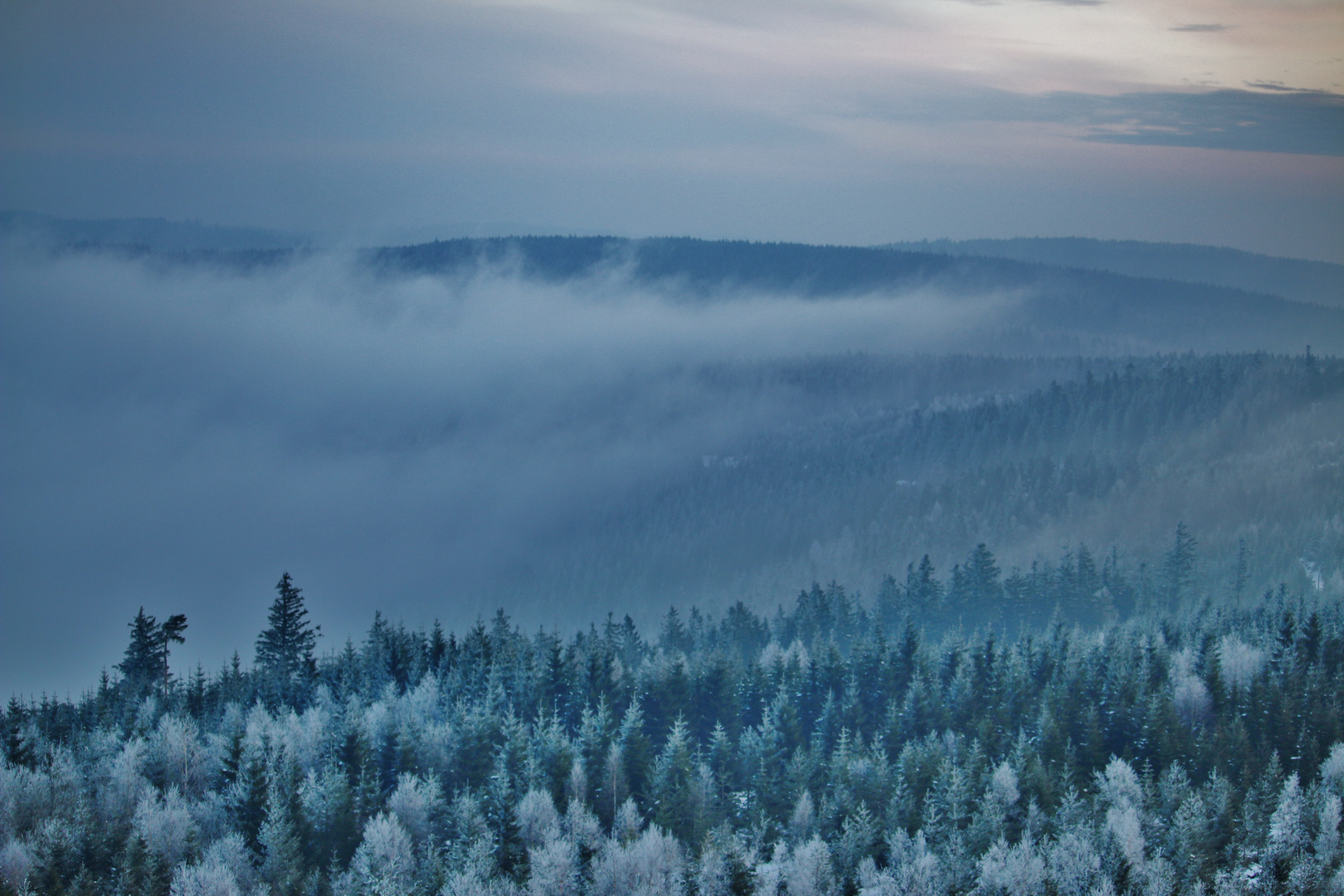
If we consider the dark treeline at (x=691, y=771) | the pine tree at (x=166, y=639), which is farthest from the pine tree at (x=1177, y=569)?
the pine tree at (x=166, y=639)

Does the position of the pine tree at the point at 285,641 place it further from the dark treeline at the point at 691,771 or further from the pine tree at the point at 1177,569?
the pine tree at the point at 1177,569

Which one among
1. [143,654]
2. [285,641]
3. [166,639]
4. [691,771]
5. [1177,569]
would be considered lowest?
[1177,569]

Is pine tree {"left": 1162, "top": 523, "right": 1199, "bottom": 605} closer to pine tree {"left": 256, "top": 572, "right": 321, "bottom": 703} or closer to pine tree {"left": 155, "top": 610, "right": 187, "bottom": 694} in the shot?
pine tree {"left": 256, "top": 572, "right": 321, "bottom": 703}

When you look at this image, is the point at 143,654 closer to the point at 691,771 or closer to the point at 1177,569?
the point at 691,771

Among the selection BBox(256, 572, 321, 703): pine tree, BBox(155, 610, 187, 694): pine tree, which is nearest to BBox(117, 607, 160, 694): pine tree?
BBox(155, 610, 187, 694): pine tree

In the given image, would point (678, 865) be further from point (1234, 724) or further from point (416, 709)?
point (1234, 724)

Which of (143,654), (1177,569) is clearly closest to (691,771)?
(143,654)

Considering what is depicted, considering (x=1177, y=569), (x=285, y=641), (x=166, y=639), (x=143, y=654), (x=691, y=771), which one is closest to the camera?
(x=691, y=771)

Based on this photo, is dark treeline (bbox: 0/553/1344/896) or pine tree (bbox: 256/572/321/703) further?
pine tree (bbox: 256/572/321/703)

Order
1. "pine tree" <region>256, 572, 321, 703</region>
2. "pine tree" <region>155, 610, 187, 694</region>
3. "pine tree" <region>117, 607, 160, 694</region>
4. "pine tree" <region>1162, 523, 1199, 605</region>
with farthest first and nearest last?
"pine tree" <region>1162, 523, 1199, 605</region>, "pine tree" <region>256, 572, 321, 703</region>, "pine tree" <region>117, 607, 160, 694</region>, "pine tree" <region>155, 610, 187, 694</region>
